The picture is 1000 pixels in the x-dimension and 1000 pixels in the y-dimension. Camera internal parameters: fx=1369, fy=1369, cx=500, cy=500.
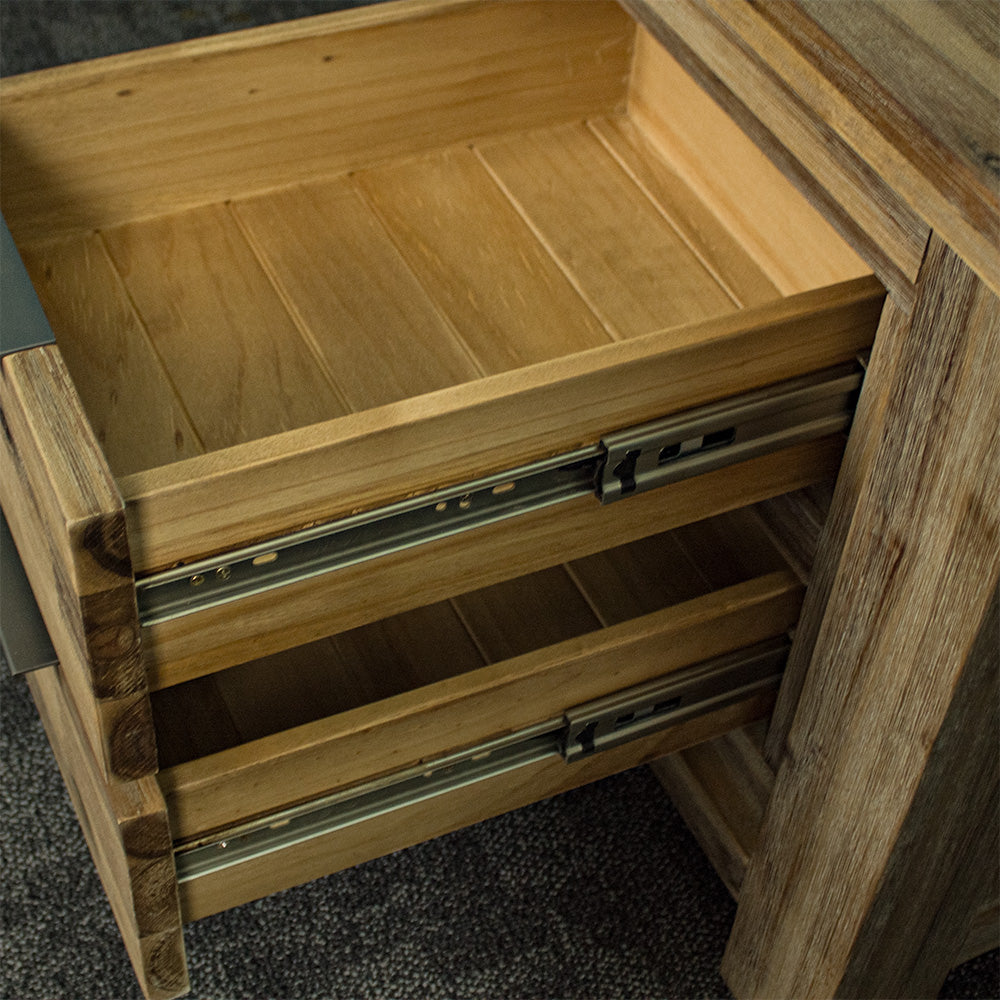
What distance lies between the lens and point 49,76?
95cm

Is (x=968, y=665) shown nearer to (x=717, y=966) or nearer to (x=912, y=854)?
(x=912, y=854)

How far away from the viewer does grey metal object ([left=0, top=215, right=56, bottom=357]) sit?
2.23 ft

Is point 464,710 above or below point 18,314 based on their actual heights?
below

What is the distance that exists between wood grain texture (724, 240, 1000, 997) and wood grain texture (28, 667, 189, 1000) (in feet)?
1.39

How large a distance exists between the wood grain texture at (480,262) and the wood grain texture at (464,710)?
221 mm

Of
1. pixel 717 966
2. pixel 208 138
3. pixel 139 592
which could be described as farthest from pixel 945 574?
pixel 208 138

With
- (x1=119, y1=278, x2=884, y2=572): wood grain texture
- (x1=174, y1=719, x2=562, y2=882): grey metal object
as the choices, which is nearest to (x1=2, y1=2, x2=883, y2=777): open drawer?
(x1=119, y1=278, x2=884, y2=572): wood grain texture

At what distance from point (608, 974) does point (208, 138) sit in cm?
73

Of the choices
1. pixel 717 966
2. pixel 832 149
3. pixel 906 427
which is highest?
pixel 832 149

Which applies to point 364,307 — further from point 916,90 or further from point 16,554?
point 916,90

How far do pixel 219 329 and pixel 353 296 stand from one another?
0.10 metres

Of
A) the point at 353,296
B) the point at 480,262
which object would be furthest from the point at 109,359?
the point at 480,262

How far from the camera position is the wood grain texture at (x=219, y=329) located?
36.6 inches

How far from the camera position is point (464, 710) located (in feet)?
2.76
